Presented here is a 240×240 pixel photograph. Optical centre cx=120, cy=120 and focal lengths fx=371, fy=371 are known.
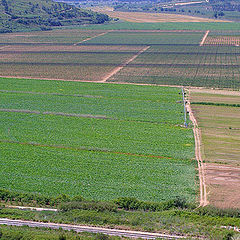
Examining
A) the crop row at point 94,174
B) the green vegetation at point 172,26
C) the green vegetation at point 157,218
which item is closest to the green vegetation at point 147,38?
the green vegetation at point 172,26

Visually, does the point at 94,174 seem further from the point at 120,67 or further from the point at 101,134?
the point at 120,67

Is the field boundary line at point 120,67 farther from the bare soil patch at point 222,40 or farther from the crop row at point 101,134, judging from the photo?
the crop row at point 101,134

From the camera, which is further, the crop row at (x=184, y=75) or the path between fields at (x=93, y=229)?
the crop row at (x=184, y=75)

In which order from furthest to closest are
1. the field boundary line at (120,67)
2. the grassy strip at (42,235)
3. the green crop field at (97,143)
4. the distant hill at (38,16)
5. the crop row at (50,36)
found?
the distant hill at (38,16) → the crop row at (50,36) → the field boundary line at (120,67) → the green crop field at (97,143) → the grassy strip at (42,235)

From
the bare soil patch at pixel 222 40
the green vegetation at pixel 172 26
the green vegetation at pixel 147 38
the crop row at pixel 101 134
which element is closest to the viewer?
the crop row at pixel 101 134

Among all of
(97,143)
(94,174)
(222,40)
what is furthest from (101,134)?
(222,40)

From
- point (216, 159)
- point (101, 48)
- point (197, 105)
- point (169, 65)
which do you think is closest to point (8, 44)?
point (101, 48)
